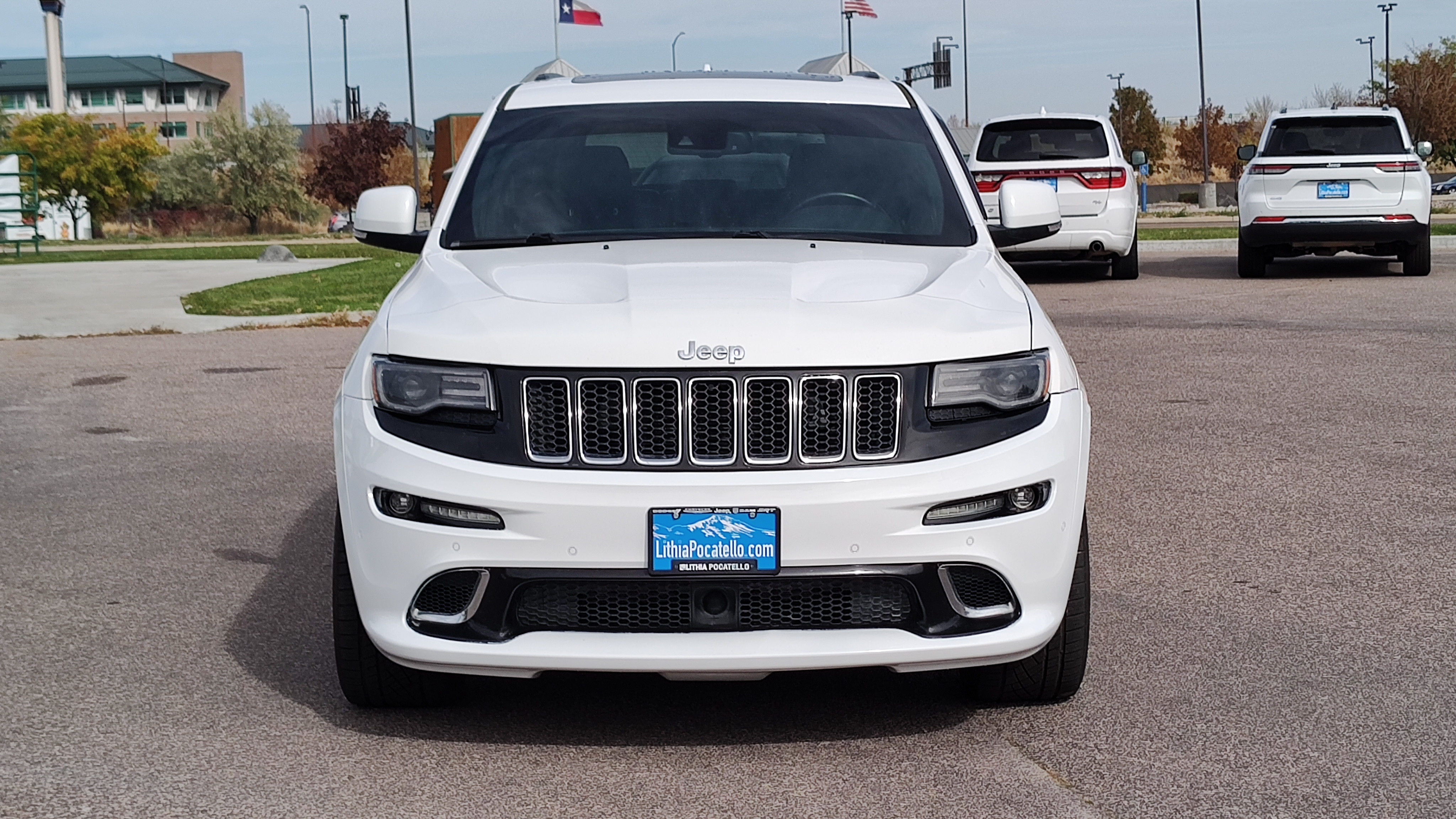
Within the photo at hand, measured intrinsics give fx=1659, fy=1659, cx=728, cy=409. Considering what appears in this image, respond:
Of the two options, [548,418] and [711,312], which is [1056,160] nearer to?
[711,312]

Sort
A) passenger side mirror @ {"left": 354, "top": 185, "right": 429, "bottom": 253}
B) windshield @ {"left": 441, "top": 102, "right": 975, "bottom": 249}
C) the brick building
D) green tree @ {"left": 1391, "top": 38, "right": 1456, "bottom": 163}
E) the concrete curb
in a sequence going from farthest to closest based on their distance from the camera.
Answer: the brick building < green tree @ {"left": 1391, "top": 38, "right": 1456, "bottom": 163} < the concrete curb < passenger side mirror @ {"left": 354, "top": 185, "right": 429, "bottom": 253} < windshield @ {"left": 441, "top": 102, "right": 975, "bottom": 249}

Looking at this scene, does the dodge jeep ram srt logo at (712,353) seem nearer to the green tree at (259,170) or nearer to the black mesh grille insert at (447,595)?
the black mesh grille insert at (447,595)

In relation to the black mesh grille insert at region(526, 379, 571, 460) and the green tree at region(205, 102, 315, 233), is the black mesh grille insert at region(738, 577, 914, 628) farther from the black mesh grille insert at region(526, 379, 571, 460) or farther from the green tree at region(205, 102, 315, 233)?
the green tree at region(205, 102, 315, 233)

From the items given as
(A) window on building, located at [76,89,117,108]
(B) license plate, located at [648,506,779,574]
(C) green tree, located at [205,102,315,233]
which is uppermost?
(A) window on building, located at [76,89,117,108]

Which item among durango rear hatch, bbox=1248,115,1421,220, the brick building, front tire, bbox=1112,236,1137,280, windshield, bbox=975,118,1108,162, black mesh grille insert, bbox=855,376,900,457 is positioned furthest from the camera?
the brick building

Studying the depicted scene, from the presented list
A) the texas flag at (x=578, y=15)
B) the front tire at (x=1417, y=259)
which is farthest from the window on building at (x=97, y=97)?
the front tire at (x=1417, y=259)

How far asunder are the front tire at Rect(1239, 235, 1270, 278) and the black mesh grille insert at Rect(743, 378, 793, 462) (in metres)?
15.2

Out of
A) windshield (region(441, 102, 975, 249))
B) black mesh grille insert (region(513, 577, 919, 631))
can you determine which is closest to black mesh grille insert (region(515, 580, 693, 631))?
black mesh grille insert (region(513, 577, 919, 631))

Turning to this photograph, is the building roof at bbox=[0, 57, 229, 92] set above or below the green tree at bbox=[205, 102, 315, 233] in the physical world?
above

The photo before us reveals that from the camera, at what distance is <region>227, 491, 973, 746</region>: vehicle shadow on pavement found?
13.7 ft

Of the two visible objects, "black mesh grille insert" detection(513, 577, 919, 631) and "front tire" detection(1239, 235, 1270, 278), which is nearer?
"black mesh grille insert" detection(513, 577, 919, 631)

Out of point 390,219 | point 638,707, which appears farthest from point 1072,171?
point 638,707

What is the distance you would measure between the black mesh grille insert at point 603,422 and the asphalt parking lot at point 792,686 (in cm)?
75

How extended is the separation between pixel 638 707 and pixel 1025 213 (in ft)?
7.27
